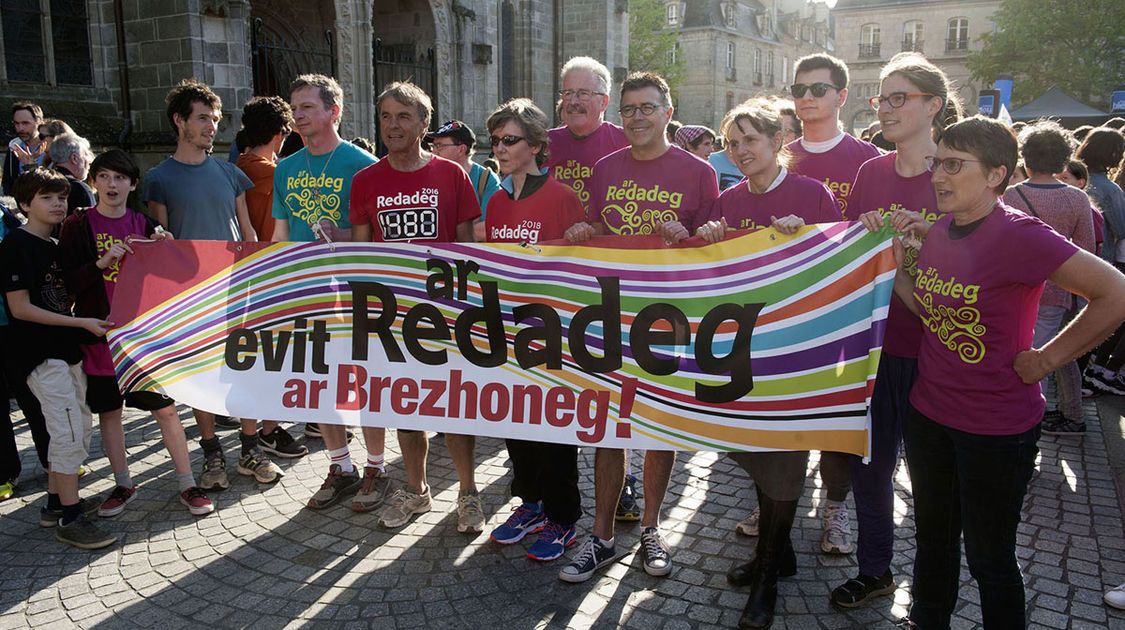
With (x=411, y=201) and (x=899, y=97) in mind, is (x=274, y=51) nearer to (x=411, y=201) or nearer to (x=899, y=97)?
(x=411, y=201)

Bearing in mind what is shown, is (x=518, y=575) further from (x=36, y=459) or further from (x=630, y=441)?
(x=36, y=459)

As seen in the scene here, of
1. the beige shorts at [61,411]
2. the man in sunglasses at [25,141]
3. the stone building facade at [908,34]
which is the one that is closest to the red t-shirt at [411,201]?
the beige shorts at [61,411]

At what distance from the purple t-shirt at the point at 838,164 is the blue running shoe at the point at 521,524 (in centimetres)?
240

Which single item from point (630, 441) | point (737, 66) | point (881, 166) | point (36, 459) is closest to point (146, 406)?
point (36, 459)

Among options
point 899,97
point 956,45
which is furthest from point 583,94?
point 956,45

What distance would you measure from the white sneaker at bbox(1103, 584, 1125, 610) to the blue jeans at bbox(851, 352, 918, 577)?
42.3 inches

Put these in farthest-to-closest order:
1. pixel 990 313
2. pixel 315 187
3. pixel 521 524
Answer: pixel 315 187, pixel 521 524, pixel 990 313

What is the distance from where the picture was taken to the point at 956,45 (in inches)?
2108

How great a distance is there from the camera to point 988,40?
1503 inches

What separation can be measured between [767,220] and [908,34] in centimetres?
5896

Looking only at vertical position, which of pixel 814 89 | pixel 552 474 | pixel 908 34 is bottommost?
pixel 552 474

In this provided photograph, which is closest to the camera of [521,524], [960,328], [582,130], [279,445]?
[960,328]

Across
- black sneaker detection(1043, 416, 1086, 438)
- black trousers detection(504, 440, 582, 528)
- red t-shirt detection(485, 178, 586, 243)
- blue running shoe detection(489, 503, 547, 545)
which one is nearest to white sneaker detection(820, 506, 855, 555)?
black trousers detection(504, 440, 582, 528)

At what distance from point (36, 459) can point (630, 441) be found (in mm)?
4368
